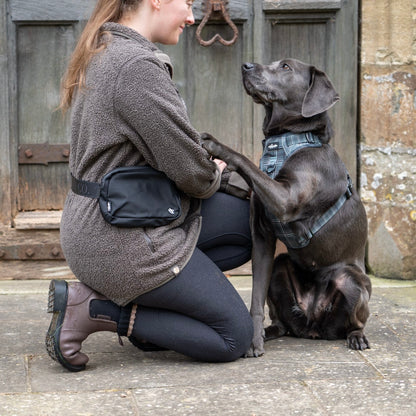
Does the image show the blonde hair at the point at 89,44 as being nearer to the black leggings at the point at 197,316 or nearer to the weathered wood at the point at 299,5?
the black leggings at the point at 197,316

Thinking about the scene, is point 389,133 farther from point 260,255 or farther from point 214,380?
point 214,380

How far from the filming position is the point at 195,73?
185 inches

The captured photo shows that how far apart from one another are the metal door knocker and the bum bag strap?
1.84 meters

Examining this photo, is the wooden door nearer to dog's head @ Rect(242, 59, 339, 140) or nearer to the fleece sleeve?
dog's head @ Rect(242, 59, 339, 140)

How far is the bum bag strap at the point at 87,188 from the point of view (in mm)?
2922

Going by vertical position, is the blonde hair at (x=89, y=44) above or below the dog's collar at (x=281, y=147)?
above

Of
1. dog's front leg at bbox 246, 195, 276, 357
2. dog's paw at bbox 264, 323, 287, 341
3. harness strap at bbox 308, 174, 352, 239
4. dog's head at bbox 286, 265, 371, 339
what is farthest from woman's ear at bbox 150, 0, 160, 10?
dog's paw at bbox 264, 323, 287, 341

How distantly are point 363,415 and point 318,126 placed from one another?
1.36m

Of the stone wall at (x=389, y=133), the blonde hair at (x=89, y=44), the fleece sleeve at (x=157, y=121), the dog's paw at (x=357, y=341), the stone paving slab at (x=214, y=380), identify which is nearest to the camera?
the stone paving slab at (x=214, y=380)

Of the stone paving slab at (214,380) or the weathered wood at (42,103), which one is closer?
the stone paving slab at (214,380)

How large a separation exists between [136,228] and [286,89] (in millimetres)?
1002

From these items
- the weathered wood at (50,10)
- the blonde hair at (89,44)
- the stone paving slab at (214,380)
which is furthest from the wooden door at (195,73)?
the blonde hair at (89,44)

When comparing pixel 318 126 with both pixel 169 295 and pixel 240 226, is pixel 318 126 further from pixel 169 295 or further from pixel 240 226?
pixel 169 295

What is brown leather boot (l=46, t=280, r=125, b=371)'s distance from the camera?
Result: 2.93m
